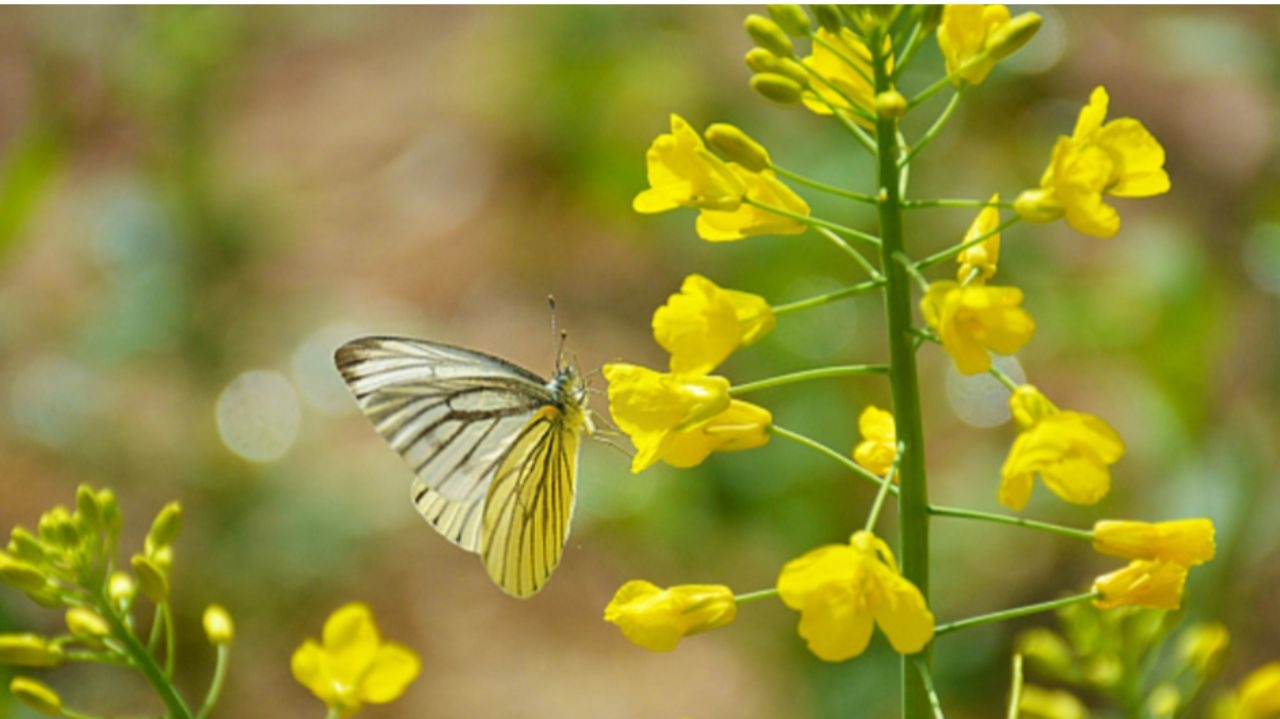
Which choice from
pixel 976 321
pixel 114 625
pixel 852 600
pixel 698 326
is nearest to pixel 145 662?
pixel 114 625

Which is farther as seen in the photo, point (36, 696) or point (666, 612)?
point (36, 696)

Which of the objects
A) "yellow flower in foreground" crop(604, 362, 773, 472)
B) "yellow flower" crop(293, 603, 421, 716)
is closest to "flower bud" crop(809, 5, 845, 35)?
"yellow flower in foreground" crop(604, 362, 773, 472)

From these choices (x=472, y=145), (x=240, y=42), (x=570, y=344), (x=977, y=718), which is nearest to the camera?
(x=977, y=718)

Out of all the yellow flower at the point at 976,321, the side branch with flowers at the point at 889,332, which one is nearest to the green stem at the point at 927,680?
the side branch with flowers at the point at 889,332

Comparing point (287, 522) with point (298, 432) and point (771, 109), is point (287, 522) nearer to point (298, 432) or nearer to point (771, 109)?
point (298, 432)

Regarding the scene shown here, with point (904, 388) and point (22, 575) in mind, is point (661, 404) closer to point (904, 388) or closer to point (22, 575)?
point (904, 388)

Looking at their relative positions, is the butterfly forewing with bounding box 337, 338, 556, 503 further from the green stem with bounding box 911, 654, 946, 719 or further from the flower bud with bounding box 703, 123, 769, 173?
the green stem with bounding box 911, 654, 946, 719

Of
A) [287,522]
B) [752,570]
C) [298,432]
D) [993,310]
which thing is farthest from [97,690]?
[993,310]

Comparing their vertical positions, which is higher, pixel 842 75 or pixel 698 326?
pixel 842 75
